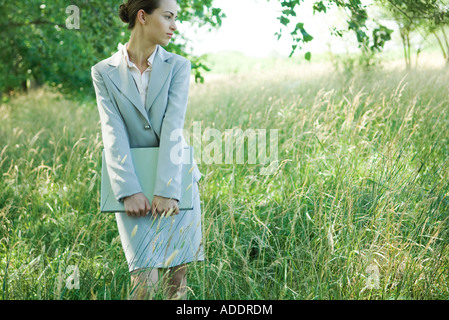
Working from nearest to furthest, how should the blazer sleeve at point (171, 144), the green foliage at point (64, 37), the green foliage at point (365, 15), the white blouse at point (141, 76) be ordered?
1. the blazer sleeve at point (171, 144)
2. the white blouse at point (141, 76)
3. the green foliage at point (365, 15)
4. the green foliage at point (64, 37)

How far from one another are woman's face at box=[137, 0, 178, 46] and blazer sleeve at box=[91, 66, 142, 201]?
32 centimetres

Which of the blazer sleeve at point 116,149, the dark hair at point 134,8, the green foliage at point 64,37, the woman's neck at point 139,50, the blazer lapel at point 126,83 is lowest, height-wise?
the blazer sleeve at point 116,149

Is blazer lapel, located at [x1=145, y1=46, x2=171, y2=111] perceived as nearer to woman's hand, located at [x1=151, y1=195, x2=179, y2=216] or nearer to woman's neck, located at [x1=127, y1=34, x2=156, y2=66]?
woman's neck, located at [x1=127, y1=34, x2=156, y2=66]

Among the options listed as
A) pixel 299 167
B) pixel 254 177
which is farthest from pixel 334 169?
pixel 254 177

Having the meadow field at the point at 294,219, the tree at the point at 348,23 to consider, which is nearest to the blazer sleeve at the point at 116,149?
the meadow field at the point at 294,219

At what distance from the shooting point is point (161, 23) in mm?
2023

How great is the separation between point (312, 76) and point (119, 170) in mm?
5681

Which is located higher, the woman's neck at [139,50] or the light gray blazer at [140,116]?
the woman's neck at [139,50]

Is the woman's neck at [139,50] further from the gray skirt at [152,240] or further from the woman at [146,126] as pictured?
the gray skirt at [152,240]

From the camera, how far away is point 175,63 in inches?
83.6

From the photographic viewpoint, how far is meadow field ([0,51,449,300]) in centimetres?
212

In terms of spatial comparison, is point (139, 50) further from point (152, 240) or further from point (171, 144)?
point (152, 240)

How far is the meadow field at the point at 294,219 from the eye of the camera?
6.97 ft
